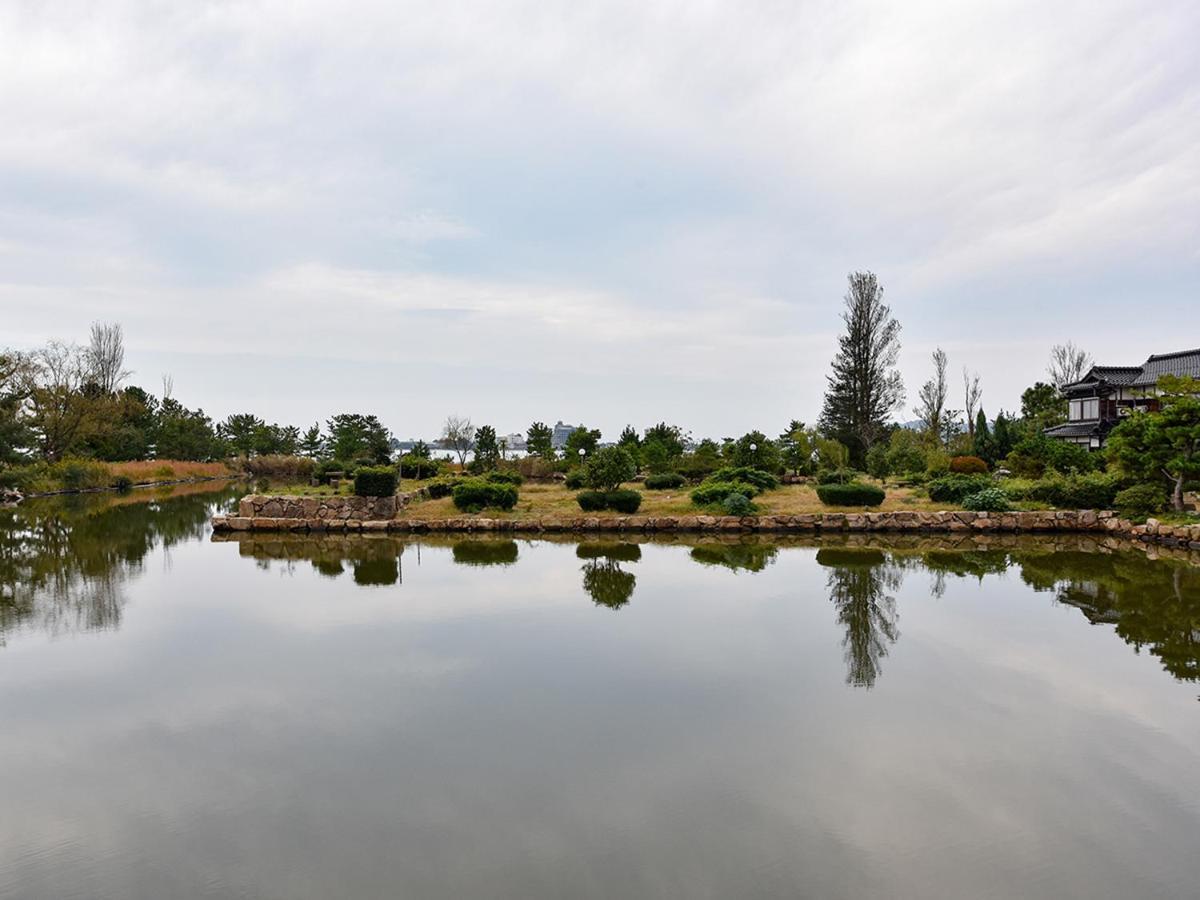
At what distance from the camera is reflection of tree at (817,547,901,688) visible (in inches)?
268

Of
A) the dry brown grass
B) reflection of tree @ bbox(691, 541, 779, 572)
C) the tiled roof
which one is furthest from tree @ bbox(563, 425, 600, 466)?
the dry brown grass

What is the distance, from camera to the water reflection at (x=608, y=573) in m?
9.89

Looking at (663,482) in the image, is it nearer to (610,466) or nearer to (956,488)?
(610,466)

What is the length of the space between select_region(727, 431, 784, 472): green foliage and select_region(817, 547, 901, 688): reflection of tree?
31.4 ft

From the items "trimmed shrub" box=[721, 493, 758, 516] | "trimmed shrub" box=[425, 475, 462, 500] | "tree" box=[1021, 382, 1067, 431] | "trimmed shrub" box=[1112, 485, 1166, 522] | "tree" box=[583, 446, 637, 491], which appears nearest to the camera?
"trimmed shrub" box=[1112, 485, 1166, 522]

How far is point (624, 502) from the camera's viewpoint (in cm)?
1823

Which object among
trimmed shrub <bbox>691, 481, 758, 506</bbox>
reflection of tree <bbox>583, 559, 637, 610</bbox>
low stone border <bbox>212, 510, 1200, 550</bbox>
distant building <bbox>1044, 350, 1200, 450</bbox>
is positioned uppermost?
distant building <bbox>1044, 350, 1200, 450</bbox>

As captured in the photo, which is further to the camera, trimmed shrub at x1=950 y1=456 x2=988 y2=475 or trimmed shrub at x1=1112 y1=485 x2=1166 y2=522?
trimmed shrub at x1=950 y1=456 x2=988 y2=475

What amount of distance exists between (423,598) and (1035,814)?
7592 millimetres

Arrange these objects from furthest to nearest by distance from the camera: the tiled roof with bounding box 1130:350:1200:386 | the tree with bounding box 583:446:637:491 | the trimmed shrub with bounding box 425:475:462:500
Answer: the tiled roof with bounding box 1130:350:1200:386 → the trimmed shrub with bounding box 425:475:462:500 → the tree with bounding box 583:446:637:491

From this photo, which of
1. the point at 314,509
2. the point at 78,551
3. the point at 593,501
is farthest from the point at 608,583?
the point at 78,551

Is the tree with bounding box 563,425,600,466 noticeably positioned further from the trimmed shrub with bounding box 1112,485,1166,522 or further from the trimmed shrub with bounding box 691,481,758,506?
the trimmed shrub with bounding box 1112,485,1166,522

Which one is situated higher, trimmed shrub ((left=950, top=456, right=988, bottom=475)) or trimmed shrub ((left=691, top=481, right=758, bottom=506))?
trimmed shrub ((left=950, top=456, right=988, bottom=475))

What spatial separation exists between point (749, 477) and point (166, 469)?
33.0 meters
